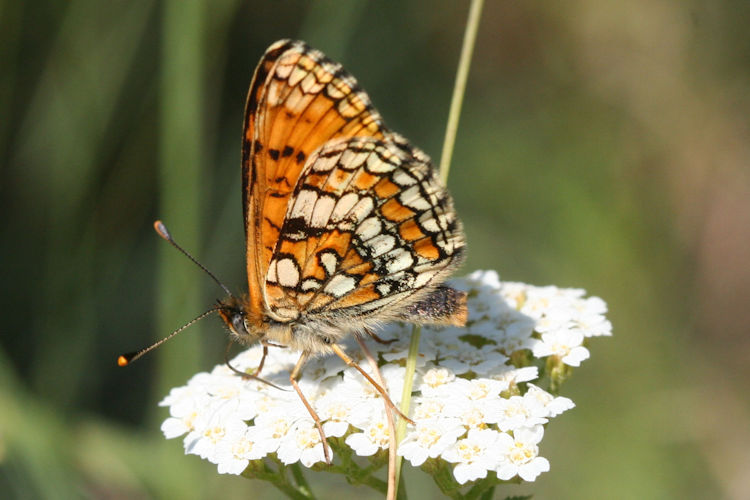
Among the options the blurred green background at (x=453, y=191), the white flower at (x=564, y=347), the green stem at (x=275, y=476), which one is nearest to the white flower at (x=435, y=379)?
the white flower at (x=564, y=347)

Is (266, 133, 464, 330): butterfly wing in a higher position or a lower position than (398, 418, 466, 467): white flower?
higher

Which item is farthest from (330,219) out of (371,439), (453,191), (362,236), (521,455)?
(453,191)

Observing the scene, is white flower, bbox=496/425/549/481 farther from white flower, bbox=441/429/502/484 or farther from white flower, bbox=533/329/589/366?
white flower, bbox=533/329/589/366

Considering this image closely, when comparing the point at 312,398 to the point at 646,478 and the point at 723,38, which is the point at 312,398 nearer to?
the point at 646,478

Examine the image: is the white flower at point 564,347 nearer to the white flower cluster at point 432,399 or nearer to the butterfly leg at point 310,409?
the white flower cluster at point 432,399

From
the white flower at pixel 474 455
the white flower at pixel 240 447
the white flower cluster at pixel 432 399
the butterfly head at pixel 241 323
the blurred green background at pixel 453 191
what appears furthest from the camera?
the blurred green background at pixel 453 191

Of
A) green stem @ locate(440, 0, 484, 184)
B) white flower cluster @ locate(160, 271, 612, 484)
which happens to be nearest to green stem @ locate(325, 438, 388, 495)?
white flower cluster @ locate(160, 271, 612, 484)

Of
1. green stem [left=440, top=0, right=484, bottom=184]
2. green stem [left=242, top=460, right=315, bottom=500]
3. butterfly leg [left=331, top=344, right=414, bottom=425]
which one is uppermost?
green stem [left=440, top=0, right=484, bottom=184]
